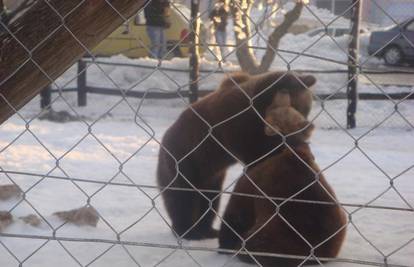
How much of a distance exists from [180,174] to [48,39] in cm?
67

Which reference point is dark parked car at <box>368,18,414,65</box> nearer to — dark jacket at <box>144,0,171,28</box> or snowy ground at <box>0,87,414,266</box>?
snowy ground at <box>0,87,414,266</box>

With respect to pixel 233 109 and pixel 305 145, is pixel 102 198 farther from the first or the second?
pixel 305 145

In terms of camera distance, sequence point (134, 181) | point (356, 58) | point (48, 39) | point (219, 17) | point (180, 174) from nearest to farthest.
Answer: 1. point (48, 39)
2. point (180, 174)
3. point (134, 181)
4. point (356, 58)
5. point (219, 17)

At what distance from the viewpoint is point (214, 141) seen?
13.9 ft

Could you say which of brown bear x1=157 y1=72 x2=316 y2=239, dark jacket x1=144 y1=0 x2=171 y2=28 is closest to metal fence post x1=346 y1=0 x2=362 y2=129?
dark jacket x1=144 y1=0 x2=171 y2=28

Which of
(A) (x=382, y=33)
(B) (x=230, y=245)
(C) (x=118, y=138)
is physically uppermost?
(B) (x=230, y=245)

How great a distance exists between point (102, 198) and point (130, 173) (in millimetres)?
1132

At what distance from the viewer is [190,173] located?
4.32 metres

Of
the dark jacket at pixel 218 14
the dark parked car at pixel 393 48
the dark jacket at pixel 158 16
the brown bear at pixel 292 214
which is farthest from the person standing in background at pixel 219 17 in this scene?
the brown bear at pixel 292 214

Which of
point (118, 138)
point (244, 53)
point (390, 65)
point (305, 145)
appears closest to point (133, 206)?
point (305, 145)

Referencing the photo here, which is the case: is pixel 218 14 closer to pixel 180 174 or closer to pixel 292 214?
pixel 292 214

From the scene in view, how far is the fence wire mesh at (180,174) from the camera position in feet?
7.46

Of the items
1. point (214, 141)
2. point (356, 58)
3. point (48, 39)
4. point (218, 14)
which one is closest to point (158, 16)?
point (218, 14)

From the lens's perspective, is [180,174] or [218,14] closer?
[180,174]
